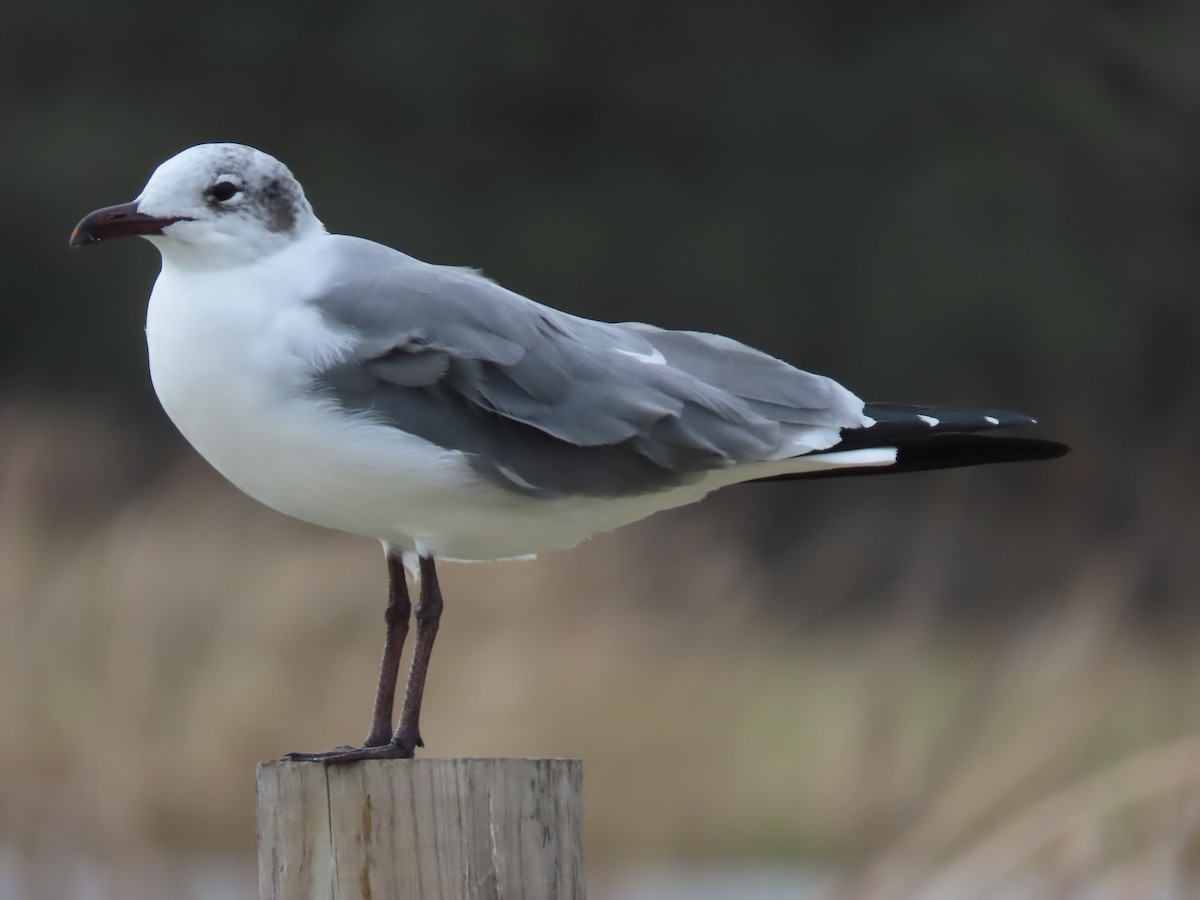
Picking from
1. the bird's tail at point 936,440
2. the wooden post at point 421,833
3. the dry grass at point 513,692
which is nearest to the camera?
the wooden post at point 421,833

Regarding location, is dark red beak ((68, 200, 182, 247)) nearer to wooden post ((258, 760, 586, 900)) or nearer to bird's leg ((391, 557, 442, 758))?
bird's leg ((391, 557, 442, 758))

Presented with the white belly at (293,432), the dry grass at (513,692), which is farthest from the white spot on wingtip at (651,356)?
the dry grass at (513,692)

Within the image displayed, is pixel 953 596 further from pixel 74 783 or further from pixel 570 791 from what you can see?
pixel 570 791

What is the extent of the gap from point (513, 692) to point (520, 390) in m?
2.25

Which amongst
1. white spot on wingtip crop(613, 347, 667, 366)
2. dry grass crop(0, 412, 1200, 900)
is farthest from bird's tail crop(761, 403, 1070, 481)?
dry grass crop(0, 412, 1200, 900)

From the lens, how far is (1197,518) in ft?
21.4

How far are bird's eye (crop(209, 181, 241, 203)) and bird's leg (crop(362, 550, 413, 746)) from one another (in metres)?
0.46

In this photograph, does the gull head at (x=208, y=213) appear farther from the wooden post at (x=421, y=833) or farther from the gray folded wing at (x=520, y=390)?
the wooden post at (x=421, y=833)

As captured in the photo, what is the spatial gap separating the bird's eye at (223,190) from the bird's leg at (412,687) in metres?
0.48

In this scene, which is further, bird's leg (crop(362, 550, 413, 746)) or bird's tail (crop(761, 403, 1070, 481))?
bird's tail (crop(761, 403, 1070, 481))

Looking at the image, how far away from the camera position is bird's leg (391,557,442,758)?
2107mm

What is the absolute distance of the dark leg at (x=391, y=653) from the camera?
85.0 inches

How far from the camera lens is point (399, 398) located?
2.08m

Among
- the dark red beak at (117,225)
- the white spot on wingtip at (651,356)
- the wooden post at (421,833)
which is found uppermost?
the dark red beak at (117,225)
